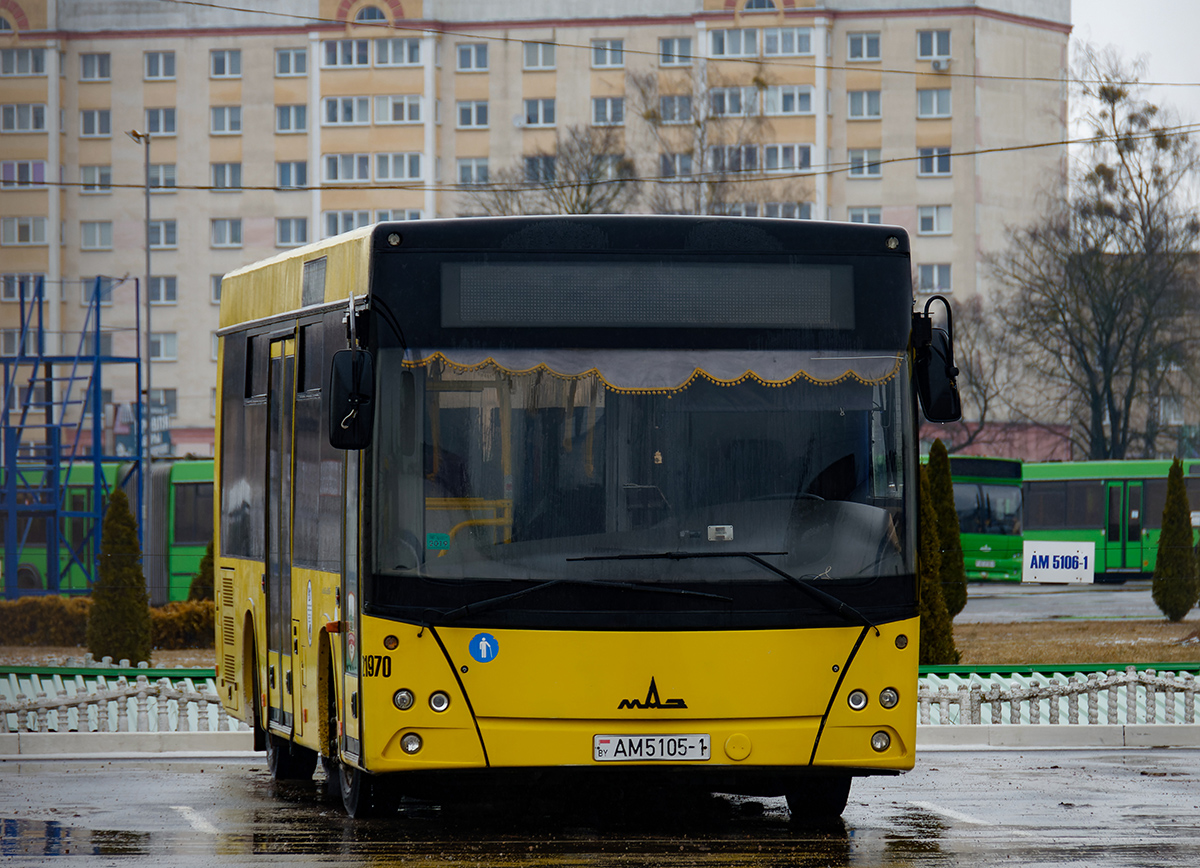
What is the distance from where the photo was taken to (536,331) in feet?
31.0

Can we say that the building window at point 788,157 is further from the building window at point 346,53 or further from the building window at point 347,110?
the building window at point 346,53

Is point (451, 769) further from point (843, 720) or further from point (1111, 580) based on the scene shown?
point (1111, 580)

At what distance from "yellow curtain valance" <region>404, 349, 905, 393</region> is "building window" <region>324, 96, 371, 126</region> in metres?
71.3

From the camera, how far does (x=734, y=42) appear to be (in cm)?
7669

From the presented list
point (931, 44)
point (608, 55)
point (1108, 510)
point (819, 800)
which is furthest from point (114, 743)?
point (931, 44)

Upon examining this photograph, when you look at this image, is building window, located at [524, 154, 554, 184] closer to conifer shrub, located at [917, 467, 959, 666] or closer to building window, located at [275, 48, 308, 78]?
building window, located at [275, 48, 308, 78]

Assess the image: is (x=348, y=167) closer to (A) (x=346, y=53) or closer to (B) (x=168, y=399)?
(A) (x=346, y=53)

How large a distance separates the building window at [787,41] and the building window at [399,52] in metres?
13.6

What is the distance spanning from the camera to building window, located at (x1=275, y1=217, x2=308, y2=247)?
80125 mm

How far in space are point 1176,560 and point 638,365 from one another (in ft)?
90.0

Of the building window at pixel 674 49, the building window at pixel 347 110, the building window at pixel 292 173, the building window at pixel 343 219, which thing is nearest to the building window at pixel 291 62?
the building window at pixel 347 110

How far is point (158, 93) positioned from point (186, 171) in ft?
10.7

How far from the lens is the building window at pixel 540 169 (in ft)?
203

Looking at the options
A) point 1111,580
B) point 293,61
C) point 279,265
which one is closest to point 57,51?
point 293,61
